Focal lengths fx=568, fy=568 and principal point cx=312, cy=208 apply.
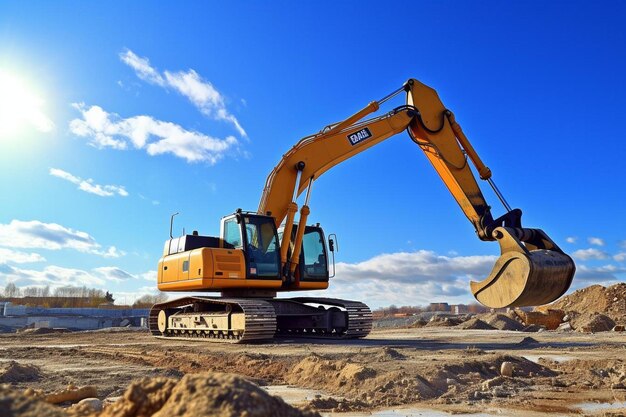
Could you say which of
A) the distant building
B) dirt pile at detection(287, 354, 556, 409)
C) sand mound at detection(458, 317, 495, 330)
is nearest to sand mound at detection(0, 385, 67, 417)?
dirt pile at detection(287, 354, 556, 409)

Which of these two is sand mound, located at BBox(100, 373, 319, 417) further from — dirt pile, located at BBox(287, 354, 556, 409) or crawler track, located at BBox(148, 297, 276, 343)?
crawler track, located at BBox(148, 297, 276, 343)

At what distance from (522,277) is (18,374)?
806 centimetres

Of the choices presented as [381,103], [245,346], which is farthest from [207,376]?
[381,103]

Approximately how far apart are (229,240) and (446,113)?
6.34 metres

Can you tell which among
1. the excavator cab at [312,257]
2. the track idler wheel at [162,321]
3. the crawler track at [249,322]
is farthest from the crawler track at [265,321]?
the excavator cab at [312,257]

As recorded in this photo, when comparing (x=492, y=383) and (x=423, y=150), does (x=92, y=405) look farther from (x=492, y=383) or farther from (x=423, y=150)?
(x=423, y=150)

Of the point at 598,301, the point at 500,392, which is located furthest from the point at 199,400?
the point at 598,301

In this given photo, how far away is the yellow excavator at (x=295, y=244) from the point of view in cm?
1249

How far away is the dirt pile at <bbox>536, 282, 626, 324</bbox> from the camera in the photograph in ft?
93.5

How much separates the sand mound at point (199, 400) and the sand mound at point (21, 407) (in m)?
0.50

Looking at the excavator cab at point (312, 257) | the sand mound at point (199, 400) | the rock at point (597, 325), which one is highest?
the excavator cab at point (312, 257)

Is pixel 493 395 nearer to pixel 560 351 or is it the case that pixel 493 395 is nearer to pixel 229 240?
pixel 560 351

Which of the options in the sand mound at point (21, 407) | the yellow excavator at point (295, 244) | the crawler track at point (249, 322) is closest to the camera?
the sand mound at point (21, 407)

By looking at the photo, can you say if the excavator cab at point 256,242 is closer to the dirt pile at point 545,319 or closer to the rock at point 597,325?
the rock at point 597,325
